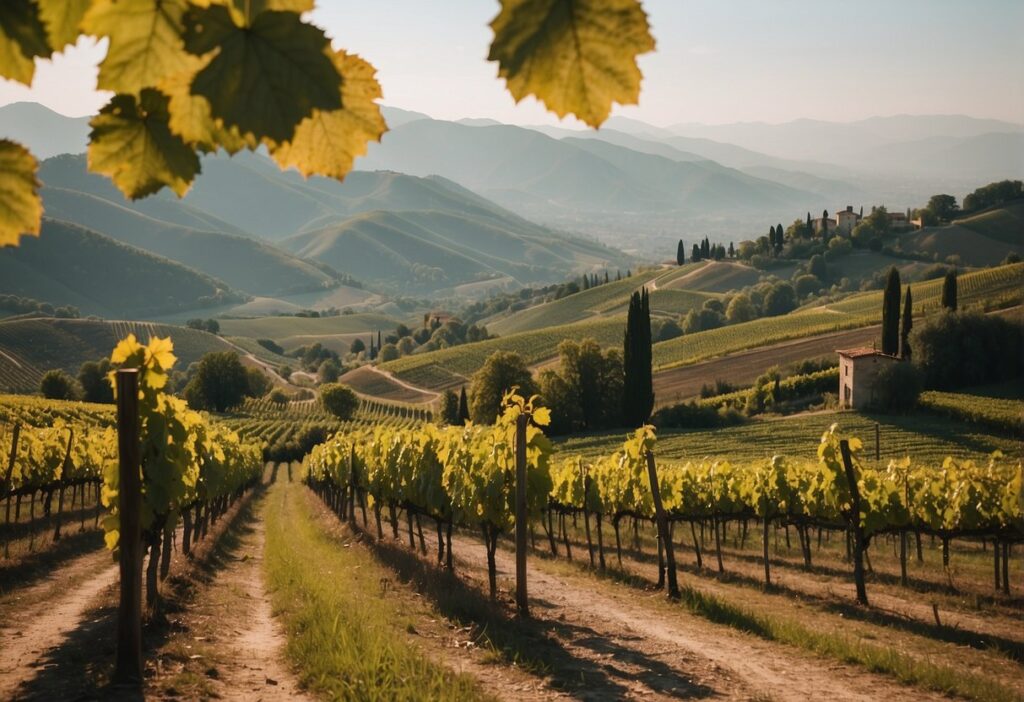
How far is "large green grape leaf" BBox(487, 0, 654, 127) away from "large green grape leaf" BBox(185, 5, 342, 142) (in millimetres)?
178

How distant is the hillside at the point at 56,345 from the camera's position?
120m

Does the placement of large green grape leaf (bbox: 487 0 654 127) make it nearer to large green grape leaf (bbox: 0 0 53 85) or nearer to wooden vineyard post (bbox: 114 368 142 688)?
large green grape leaf (bbox: 0 0 53 85)

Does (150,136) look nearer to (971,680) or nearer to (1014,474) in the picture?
(971,680)

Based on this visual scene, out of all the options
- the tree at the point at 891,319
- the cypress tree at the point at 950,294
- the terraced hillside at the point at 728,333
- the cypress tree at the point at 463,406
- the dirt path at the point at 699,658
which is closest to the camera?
the dirt path at the point at 699,658

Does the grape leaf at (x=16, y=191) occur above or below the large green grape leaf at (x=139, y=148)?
below

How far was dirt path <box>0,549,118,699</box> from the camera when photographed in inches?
295

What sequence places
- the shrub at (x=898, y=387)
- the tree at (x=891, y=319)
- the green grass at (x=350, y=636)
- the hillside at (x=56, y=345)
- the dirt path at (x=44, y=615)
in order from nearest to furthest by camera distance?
the green grass at (x=350, y=636)
the dirt path at (x=44, y=615)
the shrub at (x=898, y=387)
the tree at (x=891, y=319)
the hillside at (x=56, y=345)

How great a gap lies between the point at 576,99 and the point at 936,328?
241 ft

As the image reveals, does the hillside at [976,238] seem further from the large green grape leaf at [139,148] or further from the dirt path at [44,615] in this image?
the large green grape leaf at [139,148]

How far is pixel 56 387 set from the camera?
284ft

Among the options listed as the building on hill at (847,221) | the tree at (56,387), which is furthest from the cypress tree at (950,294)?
the building on hill at (847,221)

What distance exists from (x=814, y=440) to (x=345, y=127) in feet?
183

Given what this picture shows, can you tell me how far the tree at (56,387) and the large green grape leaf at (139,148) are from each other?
97.0 m

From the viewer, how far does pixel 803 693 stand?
→ 895 cm
